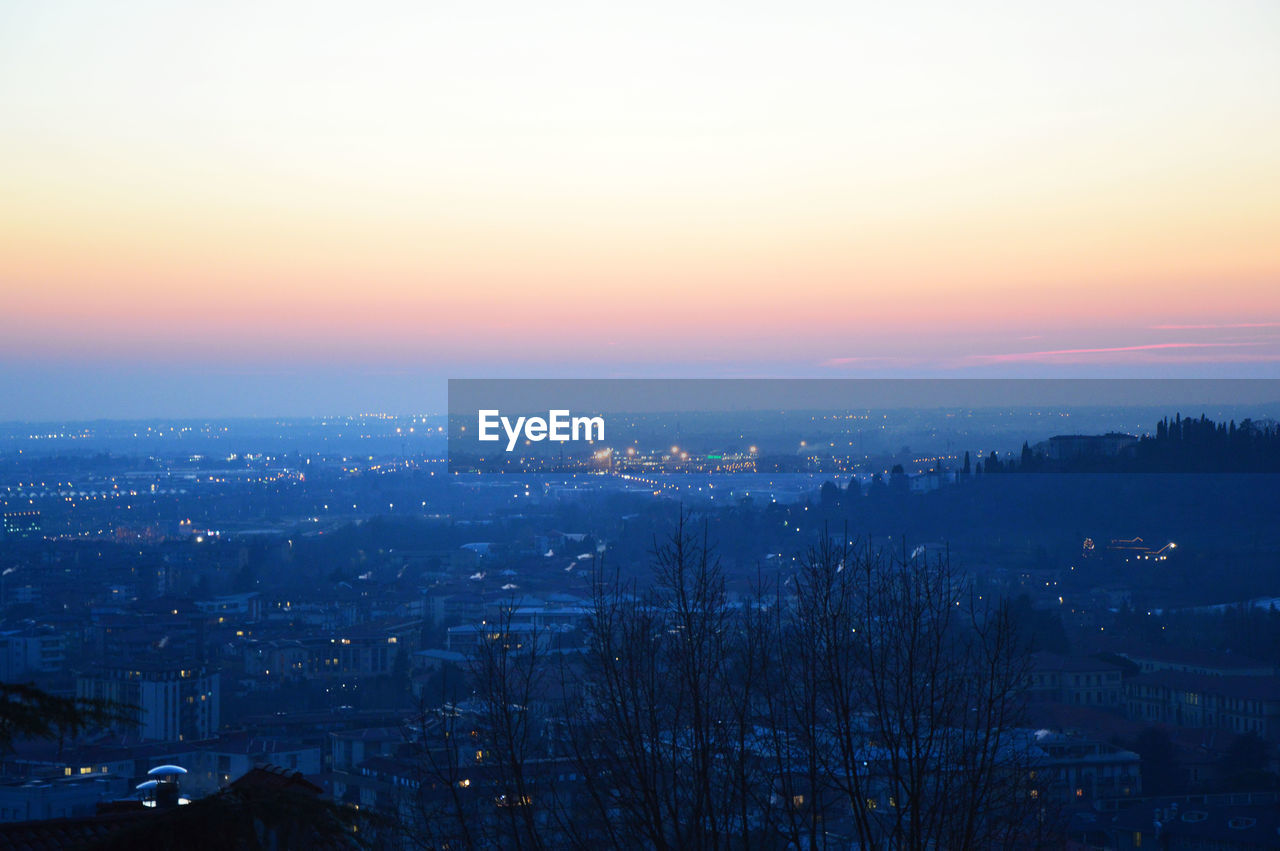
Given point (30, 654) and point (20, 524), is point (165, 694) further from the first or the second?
point (20, 524)

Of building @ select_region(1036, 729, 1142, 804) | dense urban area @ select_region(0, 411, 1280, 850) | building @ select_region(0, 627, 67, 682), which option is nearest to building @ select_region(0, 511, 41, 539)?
dense urban area @ select_region(0, 411, 1280, 850)

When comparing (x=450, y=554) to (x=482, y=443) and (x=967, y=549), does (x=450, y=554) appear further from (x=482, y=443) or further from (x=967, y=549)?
(x=967, y=549)

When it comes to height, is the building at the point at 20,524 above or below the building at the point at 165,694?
above

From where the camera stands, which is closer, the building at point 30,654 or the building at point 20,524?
the building at point 30,654

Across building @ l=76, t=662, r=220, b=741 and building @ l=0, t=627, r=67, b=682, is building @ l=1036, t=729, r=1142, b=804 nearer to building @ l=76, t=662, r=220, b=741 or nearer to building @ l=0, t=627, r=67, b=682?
building @ l=76, t=662, r=220, b=741

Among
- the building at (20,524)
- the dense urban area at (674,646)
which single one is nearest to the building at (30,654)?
the dense urban area at (674,646)

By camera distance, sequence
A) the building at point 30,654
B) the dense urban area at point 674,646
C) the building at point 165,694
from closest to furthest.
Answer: the dense urban area at point 674,646 → the building at point 165,694 → the building at point 30,654

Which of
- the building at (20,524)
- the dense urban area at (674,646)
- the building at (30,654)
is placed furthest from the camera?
the building at (20,524)

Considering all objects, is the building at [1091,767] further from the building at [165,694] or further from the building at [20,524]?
the building at [20,524]

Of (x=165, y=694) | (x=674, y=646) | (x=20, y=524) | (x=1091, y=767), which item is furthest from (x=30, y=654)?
(x=674, y=646)

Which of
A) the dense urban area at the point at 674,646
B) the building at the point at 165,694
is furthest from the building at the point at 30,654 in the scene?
the building at the point at 165,694
